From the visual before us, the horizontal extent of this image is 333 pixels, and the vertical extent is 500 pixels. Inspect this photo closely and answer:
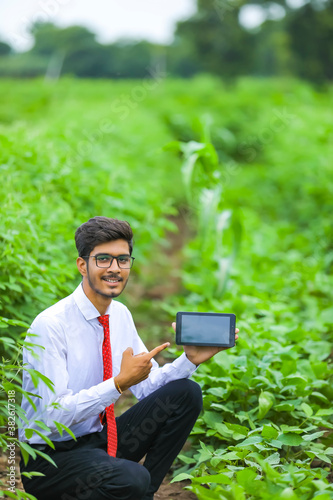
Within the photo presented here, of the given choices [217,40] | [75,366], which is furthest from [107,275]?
[217,40]

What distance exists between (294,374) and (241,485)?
0.94 m

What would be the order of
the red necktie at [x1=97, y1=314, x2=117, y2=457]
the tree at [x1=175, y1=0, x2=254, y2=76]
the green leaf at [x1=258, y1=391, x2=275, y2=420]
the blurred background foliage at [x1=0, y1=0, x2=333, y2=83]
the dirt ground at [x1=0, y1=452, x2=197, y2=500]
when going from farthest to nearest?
the tree at [x1=175, y1=0, x2=254, y2=76], the blurred background foliage at [x1=0, y1=0, x2=333, y2=83], the green leaf at [x1=258, y1=391, x2=275, y2=420], the dirt ground at [x1=0, y1=452, x2=197, y2=500], the red necktie at [x1=97, y1=314, x2=117, y2=457]

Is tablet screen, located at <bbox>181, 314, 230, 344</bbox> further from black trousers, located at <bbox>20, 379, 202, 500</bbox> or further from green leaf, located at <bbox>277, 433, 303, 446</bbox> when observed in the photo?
green leaf, located at <bbox>277, 433, 303, 446</bbox>

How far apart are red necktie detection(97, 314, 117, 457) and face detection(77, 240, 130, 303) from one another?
102mm

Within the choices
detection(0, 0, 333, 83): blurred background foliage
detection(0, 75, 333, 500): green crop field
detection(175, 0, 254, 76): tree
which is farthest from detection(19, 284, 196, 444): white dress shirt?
detection(175, 0, 254, 76): tree

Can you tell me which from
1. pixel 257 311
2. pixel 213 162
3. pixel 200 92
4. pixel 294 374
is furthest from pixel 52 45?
pixel 294 374

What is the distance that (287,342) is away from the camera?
11.1 feet

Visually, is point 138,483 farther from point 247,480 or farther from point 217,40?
point 217,40

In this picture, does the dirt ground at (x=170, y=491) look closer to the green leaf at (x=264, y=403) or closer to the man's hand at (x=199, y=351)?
the green leaf at (x=264, y=403)

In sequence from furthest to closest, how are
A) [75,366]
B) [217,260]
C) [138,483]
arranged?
[217,260] → [75,366] → [138,483]

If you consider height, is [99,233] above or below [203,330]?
above

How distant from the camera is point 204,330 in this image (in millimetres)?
2248

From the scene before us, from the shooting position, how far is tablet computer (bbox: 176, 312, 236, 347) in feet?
7.34

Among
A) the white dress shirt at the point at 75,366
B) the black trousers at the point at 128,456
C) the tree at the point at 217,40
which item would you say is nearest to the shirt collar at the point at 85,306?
the white dress shirt at the point at 75,366
